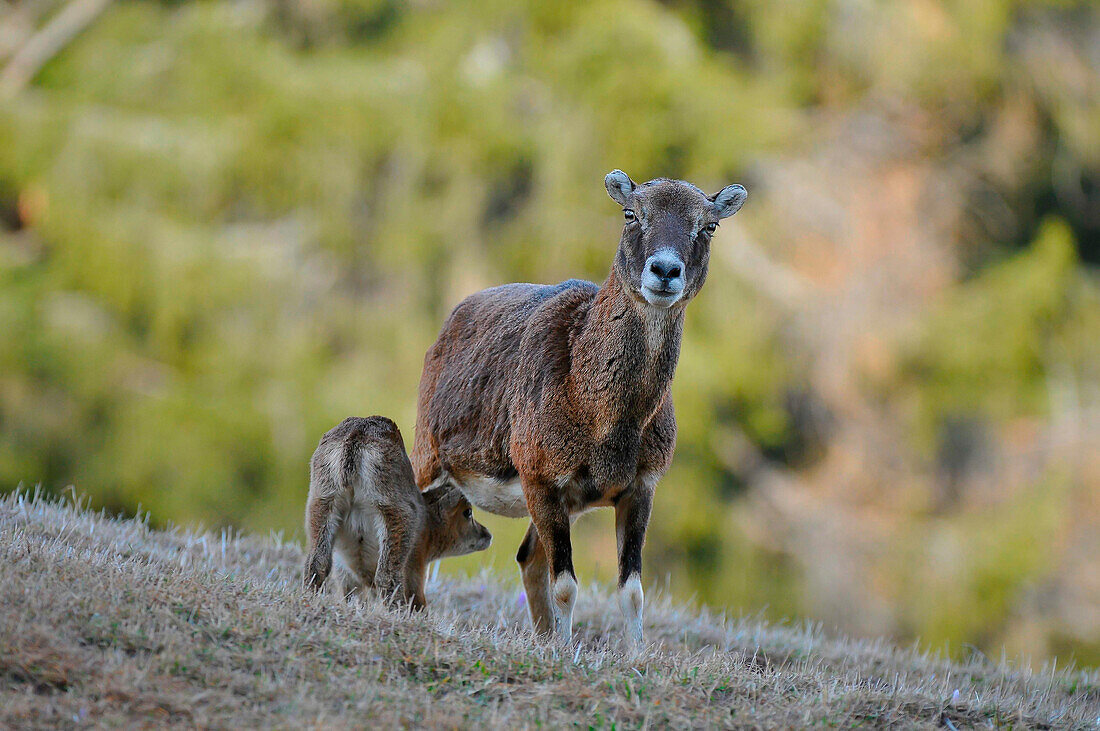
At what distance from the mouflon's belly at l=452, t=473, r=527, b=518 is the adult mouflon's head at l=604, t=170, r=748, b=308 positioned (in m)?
Result: 1.34

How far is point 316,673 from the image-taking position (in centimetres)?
485

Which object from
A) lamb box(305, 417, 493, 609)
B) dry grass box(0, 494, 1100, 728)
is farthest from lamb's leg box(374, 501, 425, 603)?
dry grass box(0, 494, 1100, 728)

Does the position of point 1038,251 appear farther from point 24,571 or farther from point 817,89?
point 24,571

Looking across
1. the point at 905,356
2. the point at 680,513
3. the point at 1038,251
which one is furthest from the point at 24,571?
the point at 1038,251

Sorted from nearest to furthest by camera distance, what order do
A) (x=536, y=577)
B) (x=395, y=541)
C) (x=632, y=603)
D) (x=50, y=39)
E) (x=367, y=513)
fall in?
Result: (x=632, y=603), (x=395, y=541), (x=367, y=513), (x=536, y=577), (x=50, y=39)

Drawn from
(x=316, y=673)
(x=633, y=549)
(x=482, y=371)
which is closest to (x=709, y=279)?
(x=482, y=371)

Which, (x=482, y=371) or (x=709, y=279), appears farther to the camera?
(x=709, y=279)

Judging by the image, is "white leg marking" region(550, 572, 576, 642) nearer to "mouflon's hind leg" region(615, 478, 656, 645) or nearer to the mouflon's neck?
"mouflon's hind leg" region(615, 478, 656, 645)

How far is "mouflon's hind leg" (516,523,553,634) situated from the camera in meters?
7.54

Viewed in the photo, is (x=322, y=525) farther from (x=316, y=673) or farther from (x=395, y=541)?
(x=316, y=673)

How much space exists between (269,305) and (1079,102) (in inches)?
546

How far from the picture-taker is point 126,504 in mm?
21438

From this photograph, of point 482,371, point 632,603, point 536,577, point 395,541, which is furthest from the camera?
point 536,577

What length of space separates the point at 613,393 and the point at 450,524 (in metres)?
1.82
